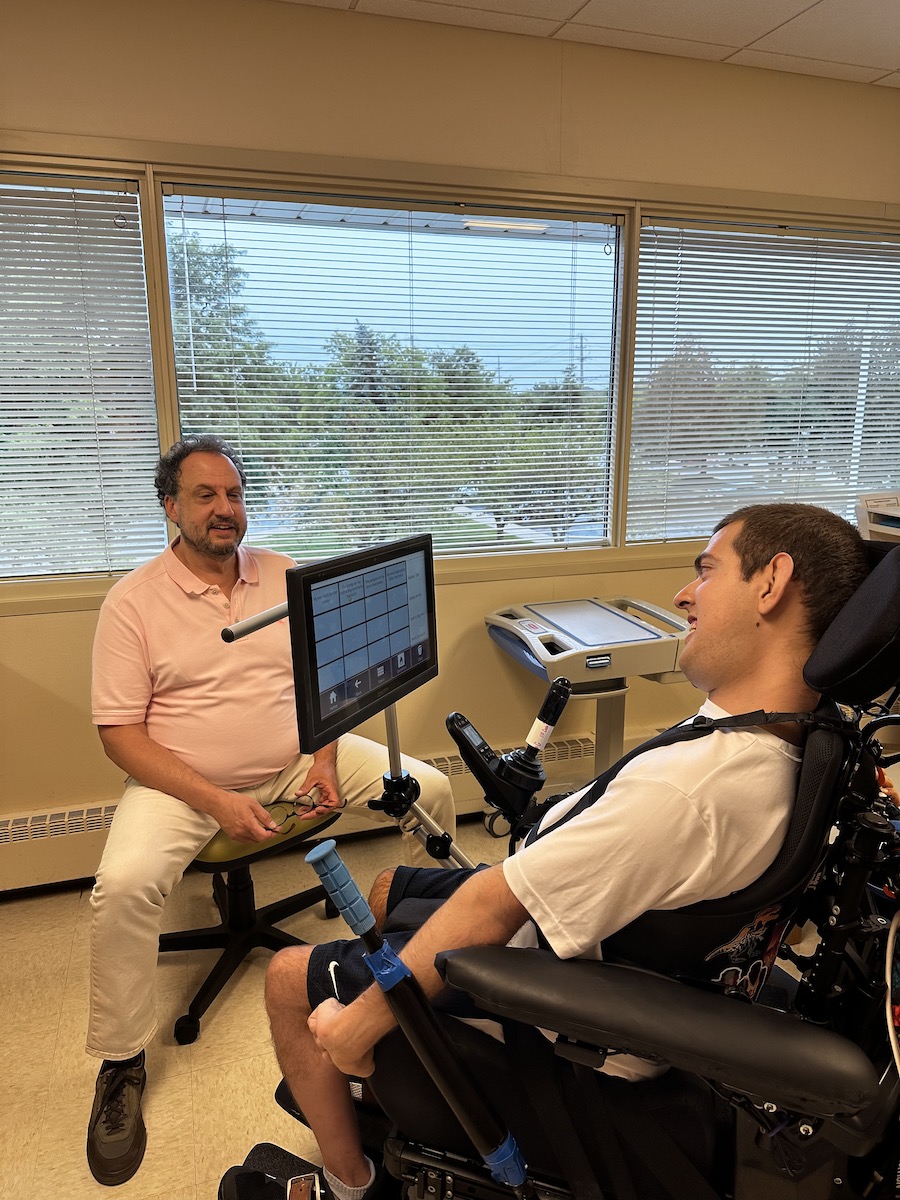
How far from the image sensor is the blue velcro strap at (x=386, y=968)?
981mm

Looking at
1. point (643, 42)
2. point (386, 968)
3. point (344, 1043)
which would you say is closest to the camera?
point (386, 968)

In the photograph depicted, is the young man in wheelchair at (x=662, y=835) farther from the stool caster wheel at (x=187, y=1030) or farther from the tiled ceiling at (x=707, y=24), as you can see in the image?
the tiled ceiling at (x=707, y=24)

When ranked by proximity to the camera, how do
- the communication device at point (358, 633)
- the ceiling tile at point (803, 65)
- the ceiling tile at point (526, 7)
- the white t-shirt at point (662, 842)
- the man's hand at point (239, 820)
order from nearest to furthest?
the white t-shirt at point (662, 842) < the communication device at point (358, 633) < the man's hand at point (239, 820) < the ceiling tile at point (526, 7) < the ceiling tile at point (803, 65)

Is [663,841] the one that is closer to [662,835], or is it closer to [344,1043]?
[662,835]

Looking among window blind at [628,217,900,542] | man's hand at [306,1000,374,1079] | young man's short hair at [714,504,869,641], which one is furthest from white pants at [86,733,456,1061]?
window blind at [628,217,900,542]

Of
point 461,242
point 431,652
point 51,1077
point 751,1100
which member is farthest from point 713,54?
point 51,1077

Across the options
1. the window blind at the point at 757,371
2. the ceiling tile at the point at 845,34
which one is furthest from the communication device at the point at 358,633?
the ceiling tile at the point at 845,34

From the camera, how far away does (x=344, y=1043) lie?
3.57 feet

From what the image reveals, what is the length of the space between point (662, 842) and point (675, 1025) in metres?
0.19

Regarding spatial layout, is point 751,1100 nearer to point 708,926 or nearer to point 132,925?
point 708,926

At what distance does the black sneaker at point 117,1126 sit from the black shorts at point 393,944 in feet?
2.26

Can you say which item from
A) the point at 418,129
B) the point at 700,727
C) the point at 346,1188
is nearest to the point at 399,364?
the point at 418,129

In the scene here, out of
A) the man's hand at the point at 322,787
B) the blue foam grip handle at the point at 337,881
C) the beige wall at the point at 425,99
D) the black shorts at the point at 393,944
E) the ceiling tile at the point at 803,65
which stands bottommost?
the man's hand at the point at 322,787

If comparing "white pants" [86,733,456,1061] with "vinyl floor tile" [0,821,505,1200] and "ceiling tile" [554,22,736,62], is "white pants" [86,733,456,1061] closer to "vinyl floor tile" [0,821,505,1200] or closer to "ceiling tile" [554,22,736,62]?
"vinyl floor tile" [0,821,505,1200]
